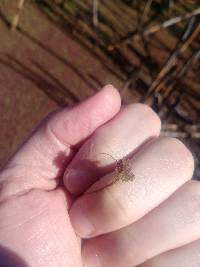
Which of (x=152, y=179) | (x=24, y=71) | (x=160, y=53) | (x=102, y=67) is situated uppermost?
(x=152, y=179)

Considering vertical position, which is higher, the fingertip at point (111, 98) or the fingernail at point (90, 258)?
the fingertip at point (111, 98)

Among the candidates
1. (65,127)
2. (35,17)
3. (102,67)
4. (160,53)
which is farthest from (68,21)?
(65,127)

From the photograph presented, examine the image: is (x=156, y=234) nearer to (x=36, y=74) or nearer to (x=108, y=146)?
(x=108, y=146)

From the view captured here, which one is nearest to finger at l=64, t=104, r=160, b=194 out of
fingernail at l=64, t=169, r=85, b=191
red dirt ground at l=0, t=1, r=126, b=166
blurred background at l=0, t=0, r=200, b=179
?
fingernail at l=64, t=169, r=85, b=191

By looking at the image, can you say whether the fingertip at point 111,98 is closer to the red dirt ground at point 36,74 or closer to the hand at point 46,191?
the hand at point 46,191

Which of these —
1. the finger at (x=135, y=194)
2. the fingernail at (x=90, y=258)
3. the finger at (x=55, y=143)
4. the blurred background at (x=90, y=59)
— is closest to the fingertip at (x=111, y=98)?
the finger at (x=55, y=143)

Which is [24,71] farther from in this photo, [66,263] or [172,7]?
[66,263]
